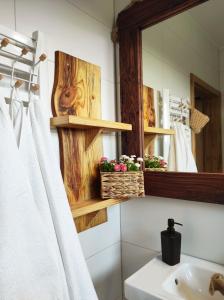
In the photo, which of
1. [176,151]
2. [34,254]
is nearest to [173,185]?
[176,151]

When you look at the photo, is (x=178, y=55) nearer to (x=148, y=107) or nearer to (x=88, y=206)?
(x=148, y=107)

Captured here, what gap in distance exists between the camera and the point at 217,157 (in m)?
0.81

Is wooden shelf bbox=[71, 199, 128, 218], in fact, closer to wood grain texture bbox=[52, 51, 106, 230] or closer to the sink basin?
wood grain texture bbox=[52, 51, 106, 230]

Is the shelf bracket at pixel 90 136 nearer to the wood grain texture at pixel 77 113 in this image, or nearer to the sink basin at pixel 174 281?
the wood grain texture at pixel 77 113

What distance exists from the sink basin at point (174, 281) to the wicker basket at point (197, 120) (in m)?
0.50

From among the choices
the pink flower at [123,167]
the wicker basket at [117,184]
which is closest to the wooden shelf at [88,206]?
the wicker basket at [117,184]

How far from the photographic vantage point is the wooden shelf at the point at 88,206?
0.77 metres

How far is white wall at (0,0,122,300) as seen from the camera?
2.45 feet

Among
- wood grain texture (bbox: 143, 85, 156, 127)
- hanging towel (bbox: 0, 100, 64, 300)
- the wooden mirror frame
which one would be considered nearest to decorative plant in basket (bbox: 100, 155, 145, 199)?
the wooden mirror frame

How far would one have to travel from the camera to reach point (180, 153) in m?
0.92

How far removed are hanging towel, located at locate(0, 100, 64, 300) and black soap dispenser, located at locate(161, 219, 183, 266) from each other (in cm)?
43

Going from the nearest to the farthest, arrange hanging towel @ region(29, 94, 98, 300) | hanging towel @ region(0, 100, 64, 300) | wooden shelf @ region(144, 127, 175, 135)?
hanging towel @ region(0, 100, 64, 300) → hanging towel @ region(29, 94, 98, 300) → wooden shelf @ region(144, 127, 175, 135)

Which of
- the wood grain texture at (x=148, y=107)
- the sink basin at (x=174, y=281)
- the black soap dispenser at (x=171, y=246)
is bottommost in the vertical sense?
the sink basin at (x=174, y=281)

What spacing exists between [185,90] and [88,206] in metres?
0.58
